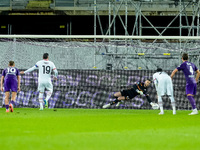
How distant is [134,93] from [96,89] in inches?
66.8

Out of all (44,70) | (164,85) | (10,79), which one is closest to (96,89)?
(44,70)

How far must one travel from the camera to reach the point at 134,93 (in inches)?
715

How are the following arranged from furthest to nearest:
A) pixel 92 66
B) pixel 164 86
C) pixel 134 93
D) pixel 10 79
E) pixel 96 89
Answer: pixel 92 66, pixel 96 89, pixel 134 93, pixel 10 79, pixel 164 86

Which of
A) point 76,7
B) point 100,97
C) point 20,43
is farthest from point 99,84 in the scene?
point 76,7

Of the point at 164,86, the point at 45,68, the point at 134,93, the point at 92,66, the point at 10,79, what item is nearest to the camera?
the point at 164,86

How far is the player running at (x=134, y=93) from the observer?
17.9 m

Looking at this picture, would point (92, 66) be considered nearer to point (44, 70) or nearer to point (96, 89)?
point (96, 89)

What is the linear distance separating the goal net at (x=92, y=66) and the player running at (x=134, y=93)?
1.98 feet

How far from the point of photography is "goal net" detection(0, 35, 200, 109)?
62.6ft

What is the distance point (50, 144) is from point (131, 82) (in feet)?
43.0

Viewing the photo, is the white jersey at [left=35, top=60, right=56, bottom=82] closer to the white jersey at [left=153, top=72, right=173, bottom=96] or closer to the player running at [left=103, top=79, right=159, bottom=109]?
the player running at [left=103, top=79, right=159, bottom=109]

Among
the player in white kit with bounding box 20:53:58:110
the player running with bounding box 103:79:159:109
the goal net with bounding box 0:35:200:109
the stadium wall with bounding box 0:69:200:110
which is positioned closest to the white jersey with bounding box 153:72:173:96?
the player running with bounding box 103:79:159:109

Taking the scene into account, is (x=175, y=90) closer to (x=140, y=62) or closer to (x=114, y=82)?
(x=114, y=82)

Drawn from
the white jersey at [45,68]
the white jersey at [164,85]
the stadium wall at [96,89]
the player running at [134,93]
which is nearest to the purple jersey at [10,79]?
the white jersey at [45,68]
